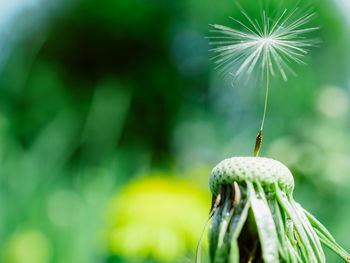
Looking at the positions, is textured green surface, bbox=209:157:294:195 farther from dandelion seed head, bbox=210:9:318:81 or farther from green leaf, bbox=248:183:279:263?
dandelion seed head, bbox=210:9:318:81

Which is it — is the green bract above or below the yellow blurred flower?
below

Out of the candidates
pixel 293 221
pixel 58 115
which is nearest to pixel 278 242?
pixel 293 221

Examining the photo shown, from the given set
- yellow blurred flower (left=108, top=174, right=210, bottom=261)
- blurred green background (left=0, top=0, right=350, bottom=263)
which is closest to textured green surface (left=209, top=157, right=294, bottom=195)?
blurred green background (left=0, top=0, right=350, bottom=263)

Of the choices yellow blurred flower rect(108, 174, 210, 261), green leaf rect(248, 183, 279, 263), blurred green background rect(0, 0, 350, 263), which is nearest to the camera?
green leaf rect(248, 183, 279, 263)

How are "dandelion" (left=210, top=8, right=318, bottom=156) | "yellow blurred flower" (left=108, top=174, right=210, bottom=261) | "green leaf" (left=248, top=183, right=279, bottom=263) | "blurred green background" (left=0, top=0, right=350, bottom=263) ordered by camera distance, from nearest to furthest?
"green leaf" (left=248, top=183, right=279, bottom=263)
"dandelion" (left=210, top=8, right=318, bottom=156)
"yellow blurred flower" (left=108, top=174, right=210, bottom=261)
"blurred green background" (left=0, top=0, right=350, bottom=263)

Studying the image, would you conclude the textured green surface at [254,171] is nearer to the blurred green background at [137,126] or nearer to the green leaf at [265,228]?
the green leaf at [265,228]

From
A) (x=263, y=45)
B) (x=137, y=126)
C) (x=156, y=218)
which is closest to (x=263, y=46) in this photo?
(x=263, y=45)
